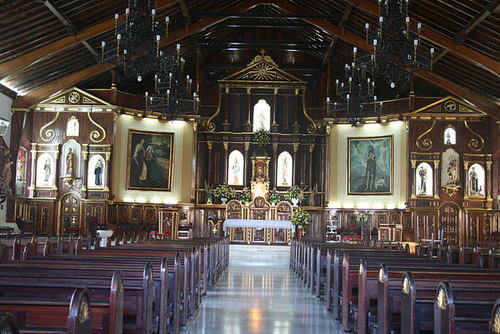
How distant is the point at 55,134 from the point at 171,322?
56.2ft

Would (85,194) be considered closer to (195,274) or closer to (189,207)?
(189,207)

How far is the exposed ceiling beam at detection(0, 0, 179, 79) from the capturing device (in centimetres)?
1669

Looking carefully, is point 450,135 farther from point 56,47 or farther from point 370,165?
point 56,47

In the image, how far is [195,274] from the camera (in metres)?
8.93

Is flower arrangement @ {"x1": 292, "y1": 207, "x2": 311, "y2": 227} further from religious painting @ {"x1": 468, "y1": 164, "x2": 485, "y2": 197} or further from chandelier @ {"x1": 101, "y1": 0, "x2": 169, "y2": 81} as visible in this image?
chandelier @ {"x1": 101, "y1": 0, "x2": 169, "y2": 81}

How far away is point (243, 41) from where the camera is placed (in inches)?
920

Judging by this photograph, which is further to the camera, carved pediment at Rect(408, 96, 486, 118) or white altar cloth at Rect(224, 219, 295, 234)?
white altar cloth at Rect(224, 219, 295, 234)

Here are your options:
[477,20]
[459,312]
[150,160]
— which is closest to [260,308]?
[459,312]

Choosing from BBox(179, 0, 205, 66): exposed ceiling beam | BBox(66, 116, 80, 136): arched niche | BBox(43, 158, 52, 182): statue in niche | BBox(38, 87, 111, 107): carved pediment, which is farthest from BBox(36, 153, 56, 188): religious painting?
BBox(179, 0, 205, 66): exposed ceiling beam

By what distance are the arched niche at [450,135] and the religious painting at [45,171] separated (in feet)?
51.1

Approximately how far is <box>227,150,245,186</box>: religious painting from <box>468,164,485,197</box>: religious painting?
32.3ft

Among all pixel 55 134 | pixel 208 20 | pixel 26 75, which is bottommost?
pixel 55 134

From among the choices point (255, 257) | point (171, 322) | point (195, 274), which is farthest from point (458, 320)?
point (255, 257)

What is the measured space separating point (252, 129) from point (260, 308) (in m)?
17.4
